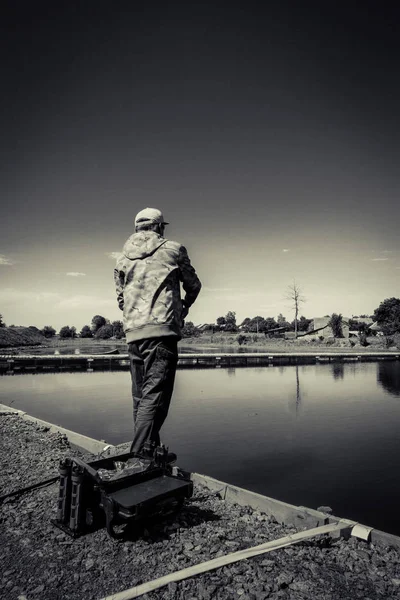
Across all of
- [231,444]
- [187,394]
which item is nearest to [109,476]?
[231,444]

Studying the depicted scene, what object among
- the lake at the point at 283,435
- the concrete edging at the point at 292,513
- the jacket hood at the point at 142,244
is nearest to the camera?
the concrete edging at the point at 292,513

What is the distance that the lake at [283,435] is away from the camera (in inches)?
191

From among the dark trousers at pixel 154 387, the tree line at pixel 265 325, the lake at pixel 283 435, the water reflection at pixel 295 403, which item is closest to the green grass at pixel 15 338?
the tree line at pixel 265 325

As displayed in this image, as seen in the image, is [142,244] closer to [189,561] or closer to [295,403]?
[189,561]

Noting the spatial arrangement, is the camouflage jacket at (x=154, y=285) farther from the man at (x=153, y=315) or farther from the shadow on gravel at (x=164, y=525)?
the shadow on gravel at (x=164, y=525)

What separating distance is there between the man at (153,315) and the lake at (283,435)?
2.46 metres

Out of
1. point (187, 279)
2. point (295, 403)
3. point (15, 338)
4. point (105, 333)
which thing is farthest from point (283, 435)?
point (105, 333)

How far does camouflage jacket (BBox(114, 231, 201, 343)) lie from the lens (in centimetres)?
319

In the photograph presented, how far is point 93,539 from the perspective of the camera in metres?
2.58

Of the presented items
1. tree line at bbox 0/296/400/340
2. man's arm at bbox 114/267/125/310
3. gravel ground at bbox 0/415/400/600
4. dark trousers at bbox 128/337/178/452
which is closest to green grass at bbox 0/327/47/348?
tree line at bbox 0/296/400/340

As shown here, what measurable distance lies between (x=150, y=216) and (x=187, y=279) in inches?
28.3

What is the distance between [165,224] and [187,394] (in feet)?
36.2

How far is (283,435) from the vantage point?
7547 millimetres

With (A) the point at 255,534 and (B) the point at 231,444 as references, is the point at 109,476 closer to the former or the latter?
(A) the point at 255,534
